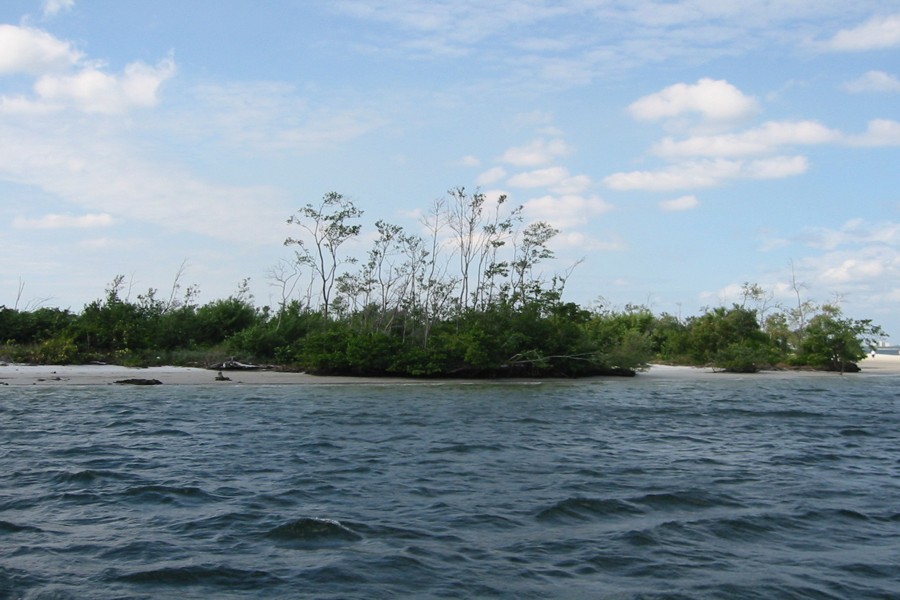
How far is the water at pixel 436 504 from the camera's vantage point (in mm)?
6324

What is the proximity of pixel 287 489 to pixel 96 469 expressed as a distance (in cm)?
297

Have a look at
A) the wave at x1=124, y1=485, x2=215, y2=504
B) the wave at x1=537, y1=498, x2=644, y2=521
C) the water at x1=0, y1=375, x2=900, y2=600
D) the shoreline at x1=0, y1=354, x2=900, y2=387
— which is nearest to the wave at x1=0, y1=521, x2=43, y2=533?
the water at x1=0, y1=375, x2=900, y2=600

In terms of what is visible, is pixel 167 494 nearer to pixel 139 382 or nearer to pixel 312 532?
pixel 312 532


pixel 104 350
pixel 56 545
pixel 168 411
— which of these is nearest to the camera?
pixel 56 545

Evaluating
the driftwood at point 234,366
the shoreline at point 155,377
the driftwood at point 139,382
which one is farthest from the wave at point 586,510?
the driftwood at point 234,366

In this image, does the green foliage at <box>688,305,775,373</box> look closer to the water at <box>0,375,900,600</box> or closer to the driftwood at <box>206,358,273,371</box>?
the water at <box>0,375,900,600</box>

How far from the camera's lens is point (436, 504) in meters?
Result: 8.87

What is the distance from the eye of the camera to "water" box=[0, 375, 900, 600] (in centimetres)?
632

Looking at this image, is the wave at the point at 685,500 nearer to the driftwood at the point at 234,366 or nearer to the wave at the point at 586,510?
the wave at the point at 586,510

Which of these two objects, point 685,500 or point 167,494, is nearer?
point 167,494

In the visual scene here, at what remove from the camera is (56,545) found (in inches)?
278

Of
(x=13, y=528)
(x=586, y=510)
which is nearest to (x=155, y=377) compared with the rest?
(x=13, y=528)

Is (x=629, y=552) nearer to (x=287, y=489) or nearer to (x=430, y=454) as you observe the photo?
(x=287, y=489)

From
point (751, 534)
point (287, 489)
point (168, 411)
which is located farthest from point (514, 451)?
point (168, 411)
